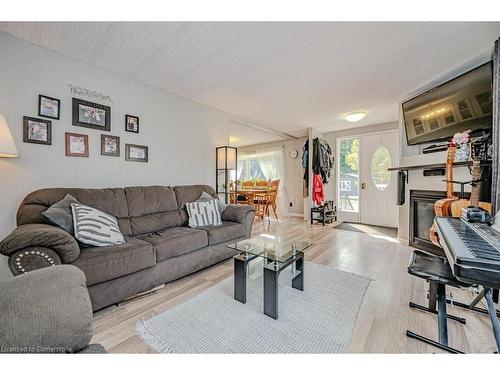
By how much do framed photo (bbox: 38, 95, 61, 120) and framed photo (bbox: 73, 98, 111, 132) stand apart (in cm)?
14

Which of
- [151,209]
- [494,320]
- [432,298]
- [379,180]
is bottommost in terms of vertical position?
[432,298]

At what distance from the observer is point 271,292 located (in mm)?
1519

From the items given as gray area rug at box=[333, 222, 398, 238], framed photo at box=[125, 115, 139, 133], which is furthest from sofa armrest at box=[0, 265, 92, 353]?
gray area rug at box=[333, 222, 398, 238]

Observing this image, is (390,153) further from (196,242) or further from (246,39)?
(196,242)

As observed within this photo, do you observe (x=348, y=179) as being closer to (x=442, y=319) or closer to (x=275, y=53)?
(x=275, y=53)

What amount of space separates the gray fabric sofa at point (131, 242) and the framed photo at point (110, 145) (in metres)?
0.50

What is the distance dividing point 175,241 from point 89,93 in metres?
1.90

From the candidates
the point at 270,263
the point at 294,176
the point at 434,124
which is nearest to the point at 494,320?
the point at 270,263

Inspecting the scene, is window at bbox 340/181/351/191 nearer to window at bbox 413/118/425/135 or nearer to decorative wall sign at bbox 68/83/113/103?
window at bbox 413/118/425/135

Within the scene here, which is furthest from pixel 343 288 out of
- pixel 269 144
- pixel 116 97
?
pixel 269 144

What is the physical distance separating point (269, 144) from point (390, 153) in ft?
10.9

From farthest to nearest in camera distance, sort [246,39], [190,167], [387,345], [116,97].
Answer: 1. [190,167]
2. [116,97]
3. [246,39]
4. [387,345]

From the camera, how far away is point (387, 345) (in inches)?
49.8

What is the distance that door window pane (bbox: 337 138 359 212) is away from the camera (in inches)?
201
